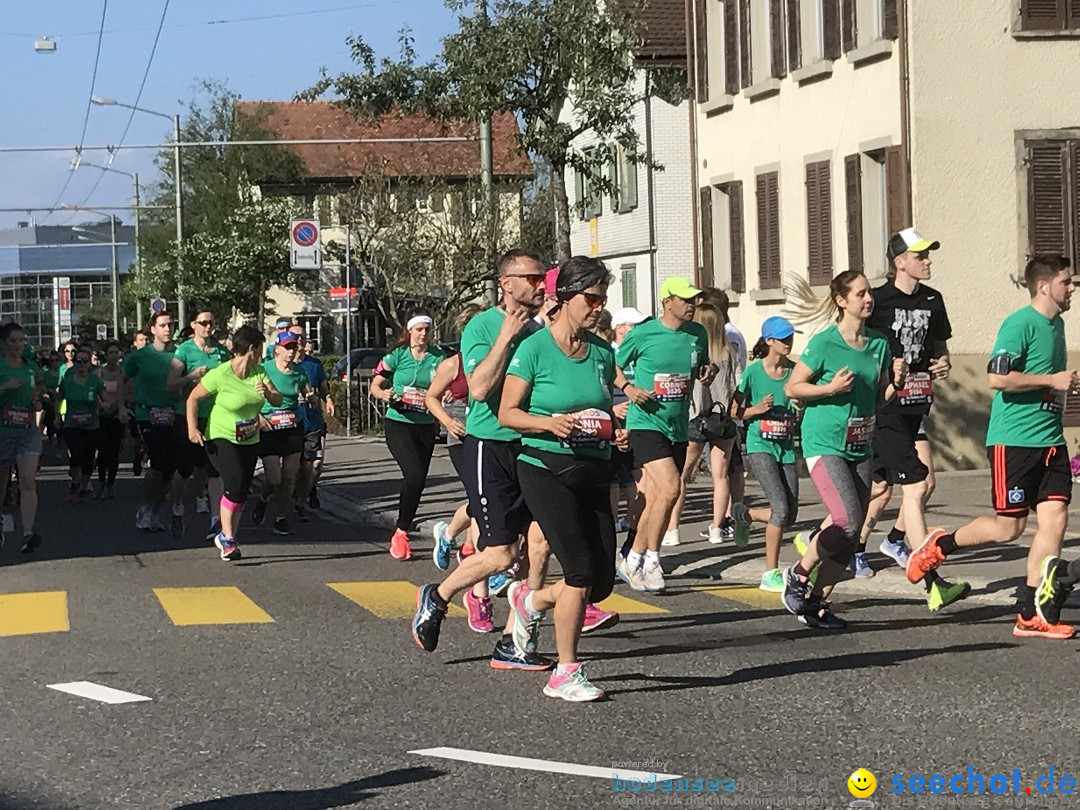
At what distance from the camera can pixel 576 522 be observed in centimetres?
873

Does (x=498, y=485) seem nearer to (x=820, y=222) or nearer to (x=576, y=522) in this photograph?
(x=576, y=522)

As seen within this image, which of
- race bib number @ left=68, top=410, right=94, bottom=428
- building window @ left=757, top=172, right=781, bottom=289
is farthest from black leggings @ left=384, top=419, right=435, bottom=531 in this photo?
building window @ left=757, top=172, right=781, bottom=289

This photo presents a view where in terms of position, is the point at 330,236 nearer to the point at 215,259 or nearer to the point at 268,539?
the point at 215,259

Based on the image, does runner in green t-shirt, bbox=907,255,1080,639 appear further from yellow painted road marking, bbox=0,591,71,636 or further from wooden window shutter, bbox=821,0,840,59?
wooden window shutter, bbox=821,0,840,59

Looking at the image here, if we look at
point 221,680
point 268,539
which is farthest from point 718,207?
point 221,680

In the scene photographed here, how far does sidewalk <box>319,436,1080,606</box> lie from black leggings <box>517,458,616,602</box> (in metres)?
3.88

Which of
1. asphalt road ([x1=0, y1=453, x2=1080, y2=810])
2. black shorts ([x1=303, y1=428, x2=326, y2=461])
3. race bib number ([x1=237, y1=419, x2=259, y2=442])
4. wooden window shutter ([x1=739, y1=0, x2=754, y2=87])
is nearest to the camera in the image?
asphalt road ([x1=0, y1=453, x2=1080, y2=810])

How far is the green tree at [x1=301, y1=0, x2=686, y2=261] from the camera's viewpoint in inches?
1287

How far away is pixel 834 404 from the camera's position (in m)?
10.6

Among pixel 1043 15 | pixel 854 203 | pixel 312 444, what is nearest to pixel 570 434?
pixel 312 444

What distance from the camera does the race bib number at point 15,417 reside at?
15977 mm

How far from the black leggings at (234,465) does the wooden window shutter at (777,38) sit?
44.4ft

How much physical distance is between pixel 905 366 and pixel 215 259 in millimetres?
56846

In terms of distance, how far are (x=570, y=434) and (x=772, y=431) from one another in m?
4.75
